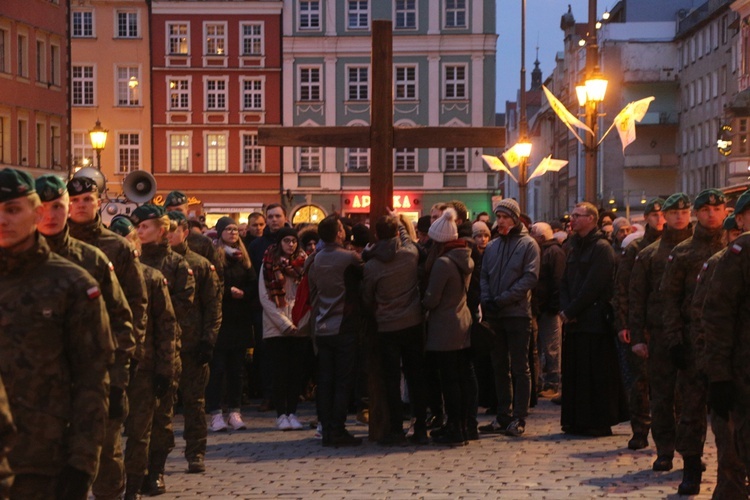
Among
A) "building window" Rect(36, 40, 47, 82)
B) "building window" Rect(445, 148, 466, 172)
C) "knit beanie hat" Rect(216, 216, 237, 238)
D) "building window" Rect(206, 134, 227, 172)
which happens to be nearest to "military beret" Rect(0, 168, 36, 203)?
"knit beanie hat" Rect(216, 216, 237, 238)

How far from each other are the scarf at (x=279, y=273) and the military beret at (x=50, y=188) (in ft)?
25.5

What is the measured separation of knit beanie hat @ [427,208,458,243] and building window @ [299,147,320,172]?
52290 millimetres

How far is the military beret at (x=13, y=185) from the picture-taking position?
5.34 metres

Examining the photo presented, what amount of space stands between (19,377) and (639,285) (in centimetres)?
658

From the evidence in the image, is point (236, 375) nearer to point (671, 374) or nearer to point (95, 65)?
point (671, 374)

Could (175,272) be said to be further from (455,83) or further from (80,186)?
(455,83)

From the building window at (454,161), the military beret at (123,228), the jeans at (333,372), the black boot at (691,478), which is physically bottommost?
the black boot at (691,478)

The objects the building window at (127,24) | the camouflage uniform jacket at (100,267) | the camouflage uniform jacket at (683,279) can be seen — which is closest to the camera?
the camouflage uniform jacket at (100,267)

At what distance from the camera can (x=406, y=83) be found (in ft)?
212

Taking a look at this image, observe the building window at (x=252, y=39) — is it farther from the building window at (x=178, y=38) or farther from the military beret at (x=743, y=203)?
the military beret at (x=743, y=203)

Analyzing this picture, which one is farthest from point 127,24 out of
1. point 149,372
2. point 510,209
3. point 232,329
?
point 149,372

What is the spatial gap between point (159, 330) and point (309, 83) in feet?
185

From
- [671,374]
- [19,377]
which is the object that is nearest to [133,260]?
[19,377]

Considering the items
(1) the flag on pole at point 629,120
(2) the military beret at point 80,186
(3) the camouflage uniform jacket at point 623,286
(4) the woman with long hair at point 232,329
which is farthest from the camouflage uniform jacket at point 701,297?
(1) the flag on pole at point 629,120
